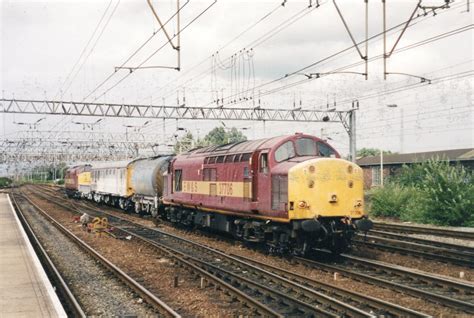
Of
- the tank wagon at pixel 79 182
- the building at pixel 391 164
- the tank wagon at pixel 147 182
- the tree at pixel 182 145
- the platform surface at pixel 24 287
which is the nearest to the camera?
the platform surface at pixel 24 287

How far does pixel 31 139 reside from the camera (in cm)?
8081

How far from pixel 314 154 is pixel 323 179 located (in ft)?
5.55

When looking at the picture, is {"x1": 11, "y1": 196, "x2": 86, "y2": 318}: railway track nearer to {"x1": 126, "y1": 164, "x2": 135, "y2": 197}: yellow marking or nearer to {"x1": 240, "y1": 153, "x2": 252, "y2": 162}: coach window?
{"x1": 240, "y1": 153, "x2": 252, "y2": 162}: coach window

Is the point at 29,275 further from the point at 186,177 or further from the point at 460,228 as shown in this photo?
the point at 460,228

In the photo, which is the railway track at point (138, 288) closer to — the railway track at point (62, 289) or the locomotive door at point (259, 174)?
the railway track at point (62, 289)

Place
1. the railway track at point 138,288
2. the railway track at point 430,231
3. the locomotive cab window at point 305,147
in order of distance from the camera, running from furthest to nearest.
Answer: the railway track at point 430,231
the locomotive cab window at point 305,147
the railway track at point 138,288

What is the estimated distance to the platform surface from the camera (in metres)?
9.84

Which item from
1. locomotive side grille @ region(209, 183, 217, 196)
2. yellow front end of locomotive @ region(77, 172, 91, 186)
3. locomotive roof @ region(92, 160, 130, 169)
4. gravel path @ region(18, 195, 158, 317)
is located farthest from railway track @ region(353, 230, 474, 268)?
yellow front end of locomotive @ region(77, 172, 91, 186)

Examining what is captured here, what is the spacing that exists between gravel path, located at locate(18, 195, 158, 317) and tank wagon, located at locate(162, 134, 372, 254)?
4971 mm

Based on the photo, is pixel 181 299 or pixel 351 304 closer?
pixel 351 304

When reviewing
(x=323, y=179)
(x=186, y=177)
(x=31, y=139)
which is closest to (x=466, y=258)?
(x=323, y=179)

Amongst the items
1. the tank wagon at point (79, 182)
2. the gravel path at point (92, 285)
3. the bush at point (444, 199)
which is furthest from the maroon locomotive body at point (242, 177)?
the tank wagon at point (79, 182)

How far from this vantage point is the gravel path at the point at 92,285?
1116 cm

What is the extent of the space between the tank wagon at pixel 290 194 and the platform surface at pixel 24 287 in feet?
21.9
